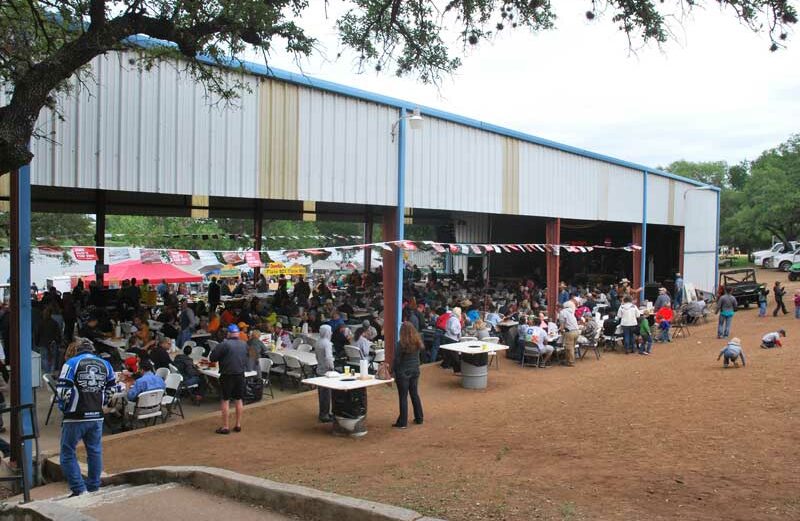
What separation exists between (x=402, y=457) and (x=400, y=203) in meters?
6.05

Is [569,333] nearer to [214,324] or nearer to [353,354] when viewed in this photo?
[353,354]

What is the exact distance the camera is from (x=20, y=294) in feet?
23.7

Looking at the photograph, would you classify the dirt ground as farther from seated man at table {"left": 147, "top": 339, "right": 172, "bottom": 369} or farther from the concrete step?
seated man at table {"left": 147, "top": 339, "right": 172, "bottom": 369}

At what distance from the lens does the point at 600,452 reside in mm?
6953

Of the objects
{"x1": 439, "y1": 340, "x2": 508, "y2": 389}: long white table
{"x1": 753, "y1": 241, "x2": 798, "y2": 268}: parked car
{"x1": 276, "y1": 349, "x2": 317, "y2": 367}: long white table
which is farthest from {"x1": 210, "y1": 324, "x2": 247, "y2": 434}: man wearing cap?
{"x1": 753, "y1": 241, "x2": 798, "y2": 268}: parked car

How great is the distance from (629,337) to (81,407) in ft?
43.9

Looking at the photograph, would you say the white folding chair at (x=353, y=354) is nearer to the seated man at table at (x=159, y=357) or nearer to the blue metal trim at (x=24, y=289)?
the seated man at table at (x=159, y=357)

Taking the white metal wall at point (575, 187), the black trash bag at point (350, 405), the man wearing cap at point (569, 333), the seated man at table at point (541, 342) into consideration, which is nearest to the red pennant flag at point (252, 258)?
the black trash bag at point (350, 405)

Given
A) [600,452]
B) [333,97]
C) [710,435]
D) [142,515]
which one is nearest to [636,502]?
[600,452]

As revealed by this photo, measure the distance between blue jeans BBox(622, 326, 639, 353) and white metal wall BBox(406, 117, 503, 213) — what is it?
14.8 feet

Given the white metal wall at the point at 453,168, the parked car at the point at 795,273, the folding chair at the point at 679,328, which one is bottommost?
the folding chair at the point at 679,328

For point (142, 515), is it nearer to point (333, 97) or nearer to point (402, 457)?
point (402, 457)

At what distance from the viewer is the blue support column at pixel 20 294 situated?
23.6 feet

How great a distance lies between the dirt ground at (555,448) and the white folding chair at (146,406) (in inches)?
11.6
